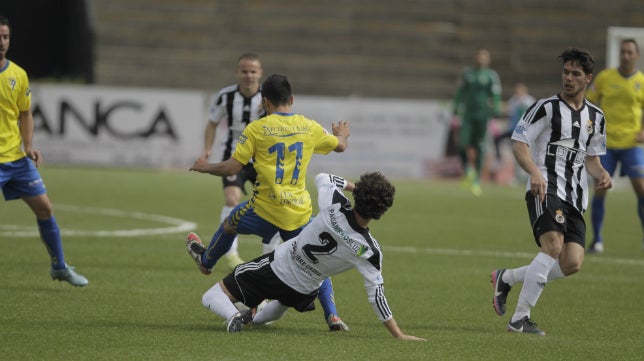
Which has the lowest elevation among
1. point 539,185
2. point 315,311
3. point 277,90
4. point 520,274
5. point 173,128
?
point 173,128

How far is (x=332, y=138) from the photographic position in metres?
7.88

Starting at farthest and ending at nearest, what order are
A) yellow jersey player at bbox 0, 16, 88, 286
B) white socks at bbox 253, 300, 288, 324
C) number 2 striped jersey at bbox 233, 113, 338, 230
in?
yellow jersey player at bbox 0, 16, 88, 286, number 2 striped jersey at bbox 233, 113, 338, 230, white socks at bbox 253, 300, 288, 324

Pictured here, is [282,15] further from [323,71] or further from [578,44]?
[578,44]

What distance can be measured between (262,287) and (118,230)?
684 cm

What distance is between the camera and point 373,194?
6.71 metres

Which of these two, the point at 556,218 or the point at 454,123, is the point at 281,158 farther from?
the point at 454,123

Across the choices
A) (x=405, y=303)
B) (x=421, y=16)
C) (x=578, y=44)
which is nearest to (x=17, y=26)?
(x=421, y=16)

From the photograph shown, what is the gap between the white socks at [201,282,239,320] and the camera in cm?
729

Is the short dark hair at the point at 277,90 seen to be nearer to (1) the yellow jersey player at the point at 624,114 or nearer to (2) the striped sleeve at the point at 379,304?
(2) the striped sleeve at the point at 379,304

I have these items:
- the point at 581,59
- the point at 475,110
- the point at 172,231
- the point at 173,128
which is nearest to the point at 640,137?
the point at 581,59

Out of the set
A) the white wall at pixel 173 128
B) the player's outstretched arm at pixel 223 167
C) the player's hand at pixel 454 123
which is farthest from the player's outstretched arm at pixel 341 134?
the player's hand at pixel 454 123

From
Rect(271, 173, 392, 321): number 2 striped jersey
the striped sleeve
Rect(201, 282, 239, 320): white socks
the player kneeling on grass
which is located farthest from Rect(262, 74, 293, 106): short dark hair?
the striped sleeve

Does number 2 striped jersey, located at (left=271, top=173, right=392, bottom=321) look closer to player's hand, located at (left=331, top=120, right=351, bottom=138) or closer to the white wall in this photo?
player's hand, located at (left=331, top=120, right=351, bottom=138)

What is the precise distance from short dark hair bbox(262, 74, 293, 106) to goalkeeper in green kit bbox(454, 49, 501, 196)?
13832mm
